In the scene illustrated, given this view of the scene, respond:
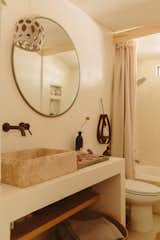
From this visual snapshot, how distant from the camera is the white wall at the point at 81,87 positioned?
5.32ft

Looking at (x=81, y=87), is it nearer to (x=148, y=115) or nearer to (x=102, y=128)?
(x=102, y=128)

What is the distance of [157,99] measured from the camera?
12.7 ft

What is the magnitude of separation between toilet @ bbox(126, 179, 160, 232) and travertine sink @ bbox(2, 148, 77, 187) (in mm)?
1030

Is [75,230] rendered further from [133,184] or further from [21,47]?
[21,47]

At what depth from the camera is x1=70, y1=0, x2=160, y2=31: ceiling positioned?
7.15ft

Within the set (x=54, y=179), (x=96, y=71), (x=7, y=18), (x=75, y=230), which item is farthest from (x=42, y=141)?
(x=96, y=71)

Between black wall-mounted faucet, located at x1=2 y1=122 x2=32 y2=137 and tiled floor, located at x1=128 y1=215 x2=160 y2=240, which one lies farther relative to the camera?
tiled floor, located at x1=128 y1=215 x2=160 y2=240

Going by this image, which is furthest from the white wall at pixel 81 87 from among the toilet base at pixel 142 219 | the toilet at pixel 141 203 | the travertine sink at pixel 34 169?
the toilet base at pixel 142 219

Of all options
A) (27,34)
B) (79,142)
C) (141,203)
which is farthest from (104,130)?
(27,34)

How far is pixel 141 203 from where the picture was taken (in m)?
2.29

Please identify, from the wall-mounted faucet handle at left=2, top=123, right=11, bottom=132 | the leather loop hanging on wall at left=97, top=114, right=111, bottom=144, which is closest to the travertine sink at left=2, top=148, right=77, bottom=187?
the wall-mounted faucet handle at left=2, top=123, right=11, bottom=132

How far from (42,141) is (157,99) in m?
2.59

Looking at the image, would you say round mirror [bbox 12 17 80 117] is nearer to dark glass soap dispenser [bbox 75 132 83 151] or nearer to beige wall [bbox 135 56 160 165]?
dark glass soap dispenser [bbox 75 132 83 151]

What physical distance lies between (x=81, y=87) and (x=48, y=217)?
1.27 metres
